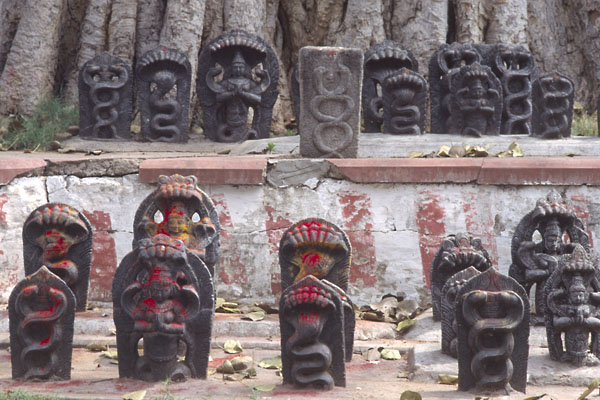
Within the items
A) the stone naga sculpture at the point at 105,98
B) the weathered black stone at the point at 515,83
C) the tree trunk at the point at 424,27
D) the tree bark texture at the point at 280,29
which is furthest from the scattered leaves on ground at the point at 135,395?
the tree trunk at the point at 424,27

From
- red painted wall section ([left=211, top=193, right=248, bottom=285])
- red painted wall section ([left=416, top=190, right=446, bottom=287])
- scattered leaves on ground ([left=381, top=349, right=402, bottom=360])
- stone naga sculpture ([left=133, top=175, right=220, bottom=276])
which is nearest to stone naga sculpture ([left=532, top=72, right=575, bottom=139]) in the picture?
red painted wall section ([left=416, top=190, right=446, bottom=287])

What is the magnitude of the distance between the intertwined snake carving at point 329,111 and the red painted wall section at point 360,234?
2.25 ft

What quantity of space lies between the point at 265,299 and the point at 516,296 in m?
2.58

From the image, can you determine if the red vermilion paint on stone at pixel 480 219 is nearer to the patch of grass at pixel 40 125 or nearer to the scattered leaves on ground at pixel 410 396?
the scattered leaves on ground at pixel 410 396

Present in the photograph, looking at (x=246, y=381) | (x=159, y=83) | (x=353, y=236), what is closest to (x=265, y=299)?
(x=353, y=236)

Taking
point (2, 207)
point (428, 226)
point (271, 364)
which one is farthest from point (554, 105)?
point (2, 207)

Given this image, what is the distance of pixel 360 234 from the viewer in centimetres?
686

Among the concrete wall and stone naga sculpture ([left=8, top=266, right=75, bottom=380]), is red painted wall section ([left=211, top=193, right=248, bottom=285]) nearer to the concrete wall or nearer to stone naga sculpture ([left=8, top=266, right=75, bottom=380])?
the concrete wall

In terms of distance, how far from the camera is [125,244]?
6.86 metres

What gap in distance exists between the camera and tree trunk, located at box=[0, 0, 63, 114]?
10406 millimetres

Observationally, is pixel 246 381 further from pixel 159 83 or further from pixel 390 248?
pixel 159 83

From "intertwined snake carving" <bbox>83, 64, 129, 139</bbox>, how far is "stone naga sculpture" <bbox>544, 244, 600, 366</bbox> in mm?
5394

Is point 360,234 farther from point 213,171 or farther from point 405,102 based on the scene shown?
point 405,102

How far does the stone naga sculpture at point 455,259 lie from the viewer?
18.9 ft
